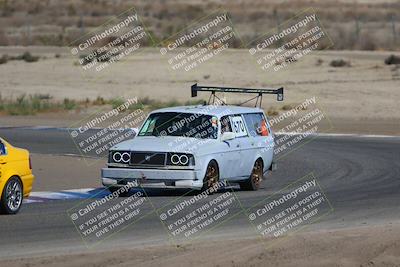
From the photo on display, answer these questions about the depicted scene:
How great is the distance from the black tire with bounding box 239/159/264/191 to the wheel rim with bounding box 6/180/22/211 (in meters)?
5.20

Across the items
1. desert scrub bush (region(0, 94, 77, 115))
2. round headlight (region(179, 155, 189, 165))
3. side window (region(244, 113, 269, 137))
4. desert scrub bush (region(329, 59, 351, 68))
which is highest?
round headlight (region(179, 155, 189, 165))

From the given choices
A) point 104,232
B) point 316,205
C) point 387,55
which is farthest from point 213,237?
point 387,55

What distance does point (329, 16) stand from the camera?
267ft

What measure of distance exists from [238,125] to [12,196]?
545cm

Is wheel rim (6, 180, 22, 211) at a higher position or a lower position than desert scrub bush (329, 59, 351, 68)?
higher

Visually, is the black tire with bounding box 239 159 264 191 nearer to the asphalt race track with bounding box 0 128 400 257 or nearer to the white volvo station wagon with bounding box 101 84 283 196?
the white volvo station wagon with bounding box 101 84 283 196

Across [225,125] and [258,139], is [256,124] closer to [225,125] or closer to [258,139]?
[258,139]

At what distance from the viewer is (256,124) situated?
2111 centimetres

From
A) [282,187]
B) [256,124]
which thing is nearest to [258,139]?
[256,124]

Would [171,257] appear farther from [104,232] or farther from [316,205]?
[316,205]

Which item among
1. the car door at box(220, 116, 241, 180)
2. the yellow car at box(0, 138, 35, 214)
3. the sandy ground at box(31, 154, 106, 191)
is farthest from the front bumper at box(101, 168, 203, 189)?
the sandy ground at box(31, 154, 106, 191)

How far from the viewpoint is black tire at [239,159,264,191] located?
2048cm

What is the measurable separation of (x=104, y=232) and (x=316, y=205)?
447cm

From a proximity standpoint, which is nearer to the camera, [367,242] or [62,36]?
[367,242]
